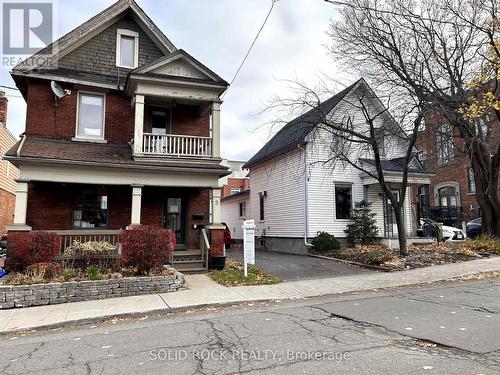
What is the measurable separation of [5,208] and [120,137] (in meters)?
11.6

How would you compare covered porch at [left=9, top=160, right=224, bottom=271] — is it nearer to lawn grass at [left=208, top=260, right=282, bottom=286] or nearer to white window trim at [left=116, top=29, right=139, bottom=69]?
lawn grass at [left=208, top=260, right=282, bottom=286]

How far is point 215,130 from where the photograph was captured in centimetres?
1383

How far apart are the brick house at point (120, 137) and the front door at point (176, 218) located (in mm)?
39

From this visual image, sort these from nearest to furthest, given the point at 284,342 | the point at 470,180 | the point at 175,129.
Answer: the point at 284,342, the point at 175,129, the point at 470,180

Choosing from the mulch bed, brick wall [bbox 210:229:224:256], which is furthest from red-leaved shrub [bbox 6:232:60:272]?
the mulch bed

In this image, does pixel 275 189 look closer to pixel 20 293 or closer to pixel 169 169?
pixel 169 169

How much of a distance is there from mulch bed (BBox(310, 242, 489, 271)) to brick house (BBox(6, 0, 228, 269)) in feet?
18.0

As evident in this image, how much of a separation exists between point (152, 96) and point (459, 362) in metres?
12.0

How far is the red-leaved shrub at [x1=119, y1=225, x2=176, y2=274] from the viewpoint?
10352 mm

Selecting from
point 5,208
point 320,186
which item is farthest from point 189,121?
point 5,208

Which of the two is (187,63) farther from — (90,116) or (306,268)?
(306,268)

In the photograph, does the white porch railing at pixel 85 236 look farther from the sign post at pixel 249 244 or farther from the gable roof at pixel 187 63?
the gable roof at pixel 187 63

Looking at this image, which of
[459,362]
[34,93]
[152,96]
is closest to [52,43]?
[34,93]

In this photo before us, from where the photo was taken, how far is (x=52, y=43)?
14484 mm
